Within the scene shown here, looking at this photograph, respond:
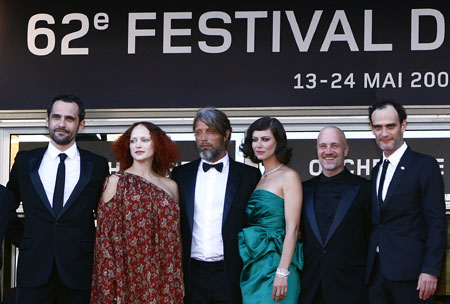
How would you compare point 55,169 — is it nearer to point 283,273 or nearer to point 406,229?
point 283,273

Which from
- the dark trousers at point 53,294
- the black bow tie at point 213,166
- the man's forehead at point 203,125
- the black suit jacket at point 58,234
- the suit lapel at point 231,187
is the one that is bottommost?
the dark trousers at point 53,294

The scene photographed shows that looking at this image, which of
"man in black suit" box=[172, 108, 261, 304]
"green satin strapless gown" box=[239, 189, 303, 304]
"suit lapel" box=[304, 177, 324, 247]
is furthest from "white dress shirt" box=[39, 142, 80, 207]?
"suit lapel" box=[304, 177, 324, 247]

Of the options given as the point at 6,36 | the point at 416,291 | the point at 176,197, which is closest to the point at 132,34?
the point at 6,36

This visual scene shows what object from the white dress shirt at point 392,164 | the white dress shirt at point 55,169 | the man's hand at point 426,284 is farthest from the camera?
the white dress shirt at point 55,169

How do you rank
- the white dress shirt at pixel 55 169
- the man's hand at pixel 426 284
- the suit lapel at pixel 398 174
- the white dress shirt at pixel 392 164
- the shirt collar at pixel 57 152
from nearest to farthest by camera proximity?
the man's hand at pixel 426 284, the suit lapel at pixel 398 174, the white dress shirt at pixel 392 164, the white dress shirt at pixel 55 169, the shirt collar at pixel 57 152

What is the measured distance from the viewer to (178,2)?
6996 mm

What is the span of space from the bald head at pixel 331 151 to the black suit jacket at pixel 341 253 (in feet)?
0.49

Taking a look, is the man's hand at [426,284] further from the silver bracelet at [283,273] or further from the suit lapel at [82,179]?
the suit lapel at [82,179]

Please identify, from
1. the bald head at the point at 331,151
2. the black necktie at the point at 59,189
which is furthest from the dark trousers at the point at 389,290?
the black necktie at the point at 59,189

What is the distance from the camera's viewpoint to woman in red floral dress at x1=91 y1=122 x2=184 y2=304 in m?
5.45

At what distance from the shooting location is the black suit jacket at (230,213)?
5.54m

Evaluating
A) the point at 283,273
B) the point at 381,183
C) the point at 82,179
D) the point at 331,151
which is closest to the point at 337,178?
the point at 331,151

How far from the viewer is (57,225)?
5527mm

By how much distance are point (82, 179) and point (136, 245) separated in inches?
22.0
